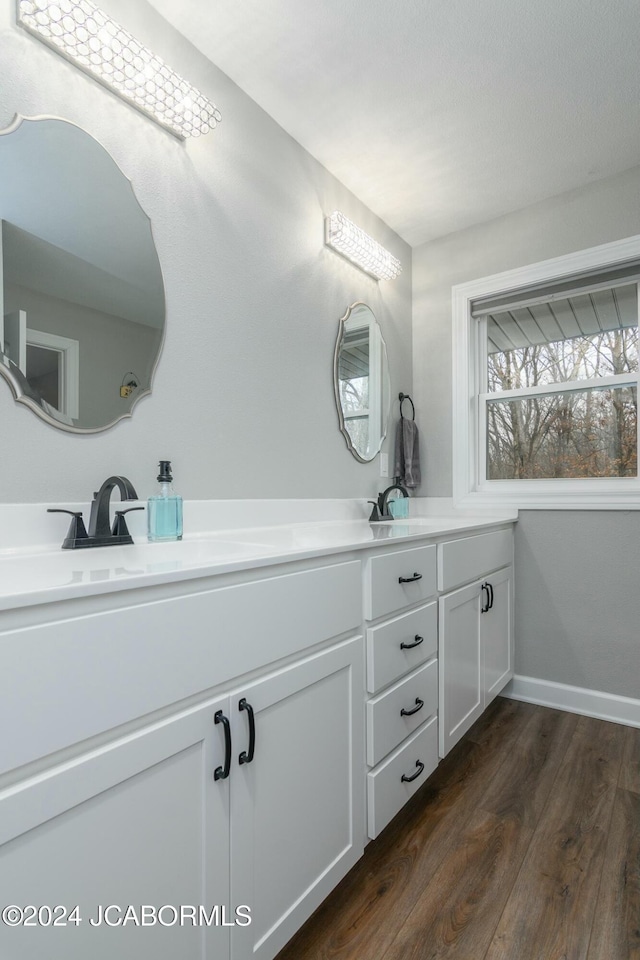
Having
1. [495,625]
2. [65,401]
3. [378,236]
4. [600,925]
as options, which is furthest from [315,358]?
[600,925]

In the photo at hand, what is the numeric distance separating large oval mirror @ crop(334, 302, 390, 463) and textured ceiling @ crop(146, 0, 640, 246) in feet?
2.03

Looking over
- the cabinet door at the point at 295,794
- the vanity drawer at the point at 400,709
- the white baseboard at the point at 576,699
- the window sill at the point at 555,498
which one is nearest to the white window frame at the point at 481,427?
the window sill at the point at 555,498

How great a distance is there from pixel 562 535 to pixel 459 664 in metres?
0.94

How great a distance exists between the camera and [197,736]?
863 mm

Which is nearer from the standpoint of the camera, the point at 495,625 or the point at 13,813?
the point at 13,813

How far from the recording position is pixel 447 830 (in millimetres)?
1532

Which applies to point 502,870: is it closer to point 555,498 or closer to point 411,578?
point 411,578

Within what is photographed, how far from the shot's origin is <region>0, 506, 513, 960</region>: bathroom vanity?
664mm

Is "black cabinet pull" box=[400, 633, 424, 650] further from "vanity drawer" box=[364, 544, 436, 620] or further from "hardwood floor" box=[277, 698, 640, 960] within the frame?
"hardwood floor" box=[277, 698, 640, 960]

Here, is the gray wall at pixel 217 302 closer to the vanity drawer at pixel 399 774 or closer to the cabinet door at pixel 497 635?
the cabinet door at pixel 497 635

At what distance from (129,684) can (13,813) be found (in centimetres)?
19

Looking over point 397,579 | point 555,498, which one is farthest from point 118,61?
point 555,498

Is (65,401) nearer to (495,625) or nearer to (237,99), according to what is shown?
(237,99)

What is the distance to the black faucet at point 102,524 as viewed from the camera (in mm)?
1201
